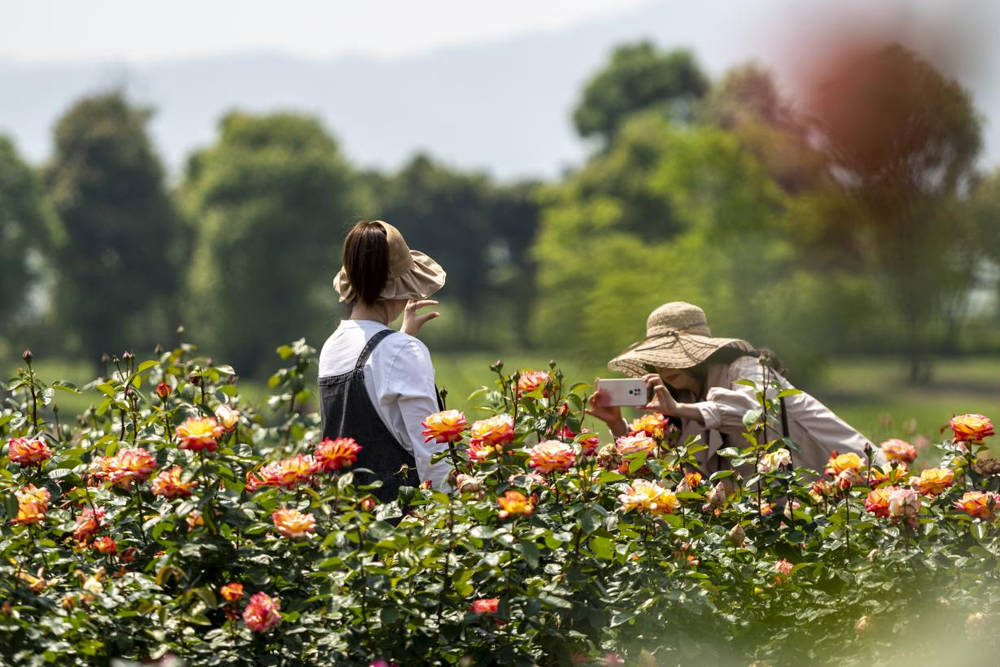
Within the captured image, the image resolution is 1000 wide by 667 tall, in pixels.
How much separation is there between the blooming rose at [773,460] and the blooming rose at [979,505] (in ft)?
1.52

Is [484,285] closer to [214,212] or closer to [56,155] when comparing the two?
[214,212]

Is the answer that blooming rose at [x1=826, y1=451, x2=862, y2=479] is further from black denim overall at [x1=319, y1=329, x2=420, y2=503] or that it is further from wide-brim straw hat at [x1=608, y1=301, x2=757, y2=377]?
black denim overall at [x1=319, y1=329, x2=420, y2=503]

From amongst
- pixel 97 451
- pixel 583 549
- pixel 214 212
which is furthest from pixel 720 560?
pixel 214 212

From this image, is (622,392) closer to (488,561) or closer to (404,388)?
(404,388)

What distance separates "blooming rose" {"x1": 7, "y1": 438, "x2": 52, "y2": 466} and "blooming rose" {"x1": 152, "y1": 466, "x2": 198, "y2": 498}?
565mm

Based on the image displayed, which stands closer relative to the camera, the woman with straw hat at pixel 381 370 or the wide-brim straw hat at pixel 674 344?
the woman with straw hat at pixel 381 370

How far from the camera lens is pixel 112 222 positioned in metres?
61.7

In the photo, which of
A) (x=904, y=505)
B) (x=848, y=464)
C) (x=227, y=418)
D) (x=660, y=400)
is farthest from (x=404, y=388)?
(x=904, y=505)

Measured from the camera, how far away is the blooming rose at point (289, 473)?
2.89 m

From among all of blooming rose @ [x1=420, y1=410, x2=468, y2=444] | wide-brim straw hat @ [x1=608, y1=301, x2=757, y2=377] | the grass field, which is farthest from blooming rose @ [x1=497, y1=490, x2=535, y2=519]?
the grass field

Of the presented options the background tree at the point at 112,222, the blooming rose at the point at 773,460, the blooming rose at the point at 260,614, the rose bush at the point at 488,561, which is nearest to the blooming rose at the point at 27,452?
the rose bush at the point at 488,561

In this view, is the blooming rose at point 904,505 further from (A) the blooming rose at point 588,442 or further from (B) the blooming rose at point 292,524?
(B) the blooming rose at point 292,524

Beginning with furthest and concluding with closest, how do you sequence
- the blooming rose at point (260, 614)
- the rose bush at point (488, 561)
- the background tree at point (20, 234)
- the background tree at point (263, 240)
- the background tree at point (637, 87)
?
the background tree at point (637, 87) → the background tree at point (263, 240) → the background tree at point (20, 234) → the rose bush at point (488, 561) → the blooming rose at point (260, 614)

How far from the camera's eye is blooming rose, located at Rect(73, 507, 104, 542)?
310 centimetres
